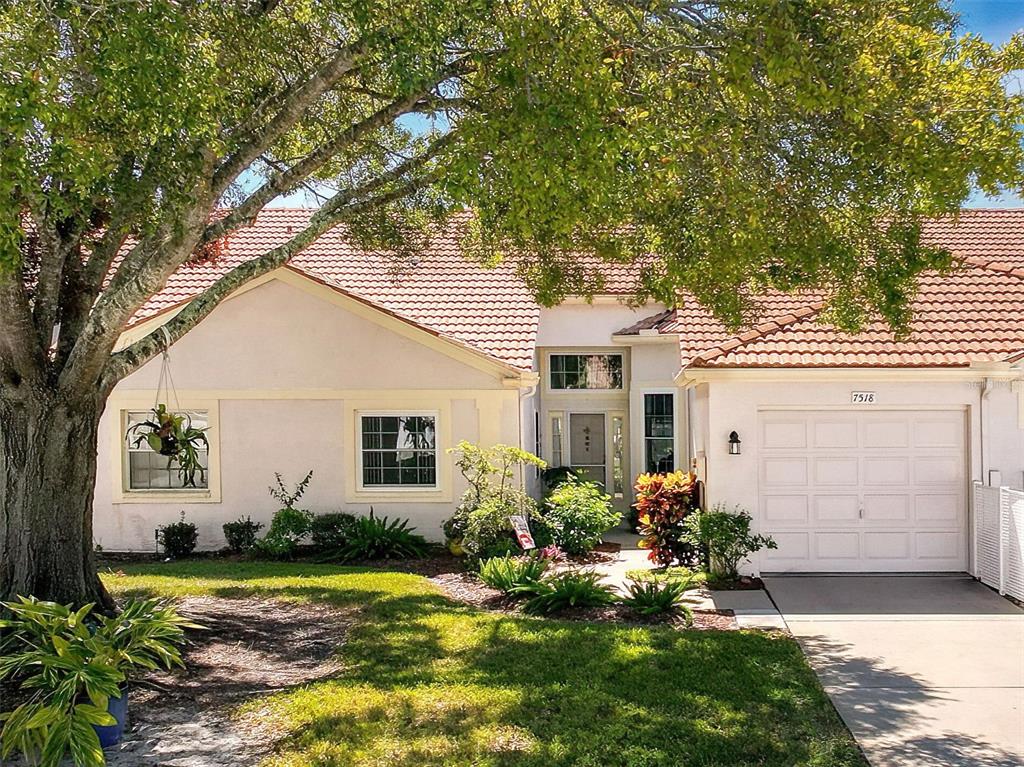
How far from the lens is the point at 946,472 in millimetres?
12602

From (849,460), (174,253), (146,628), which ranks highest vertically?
(174,253)

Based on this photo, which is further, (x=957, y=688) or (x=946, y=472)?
(x=946, y=472)

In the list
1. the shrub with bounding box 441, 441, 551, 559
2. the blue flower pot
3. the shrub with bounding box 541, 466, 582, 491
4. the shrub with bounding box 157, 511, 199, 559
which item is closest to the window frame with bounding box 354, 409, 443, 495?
the shrub with bounding box 441, 441, 551, 559

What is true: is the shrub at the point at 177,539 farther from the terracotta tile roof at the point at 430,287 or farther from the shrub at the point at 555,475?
the shrub at the point at 555,475

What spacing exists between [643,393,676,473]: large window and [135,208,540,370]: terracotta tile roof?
12.3 feet

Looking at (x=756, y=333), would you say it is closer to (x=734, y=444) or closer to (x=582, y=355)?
(x=734, y=444)

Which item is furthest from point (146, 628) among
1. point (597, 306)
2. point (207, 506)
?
point (597, 306)

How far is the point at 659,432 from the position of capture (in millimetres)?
19516

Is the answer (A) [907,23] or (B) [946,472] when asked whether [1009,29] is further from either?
(B) [946,472]

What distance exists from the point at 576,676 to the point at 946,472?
7588 millimetres

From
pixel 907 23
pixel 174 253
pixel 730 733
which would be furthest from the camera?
pixel 174 253

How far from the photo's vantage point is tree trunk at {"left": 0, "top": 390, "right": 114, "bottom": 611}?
830 centimetres

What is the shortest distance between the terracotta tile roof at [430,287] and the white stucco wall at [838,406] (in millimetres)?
3969

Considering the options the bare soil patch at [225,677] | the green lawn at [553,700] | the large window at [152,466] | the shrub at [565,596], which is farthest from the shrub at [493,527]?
the large window at [152,466]
